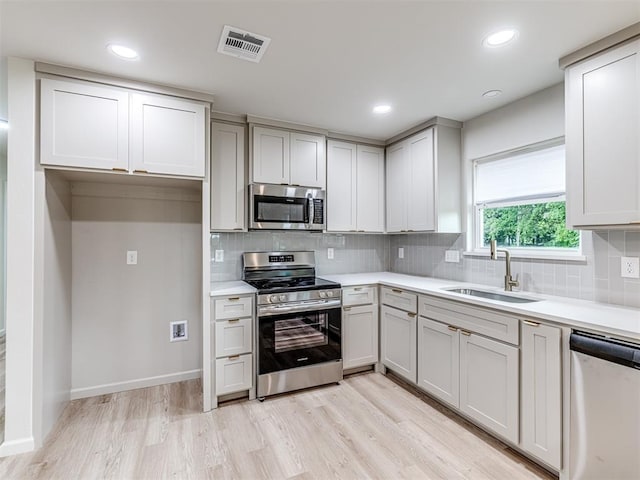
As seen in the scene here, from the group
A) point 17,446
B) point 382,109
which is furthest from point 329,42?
point 17,446

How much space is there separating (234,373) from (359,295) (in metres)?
1.33

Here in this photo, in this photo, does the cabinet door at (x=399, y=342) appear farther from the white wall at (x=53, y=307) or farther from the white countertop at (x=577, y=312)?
the white wall at (x=53, y=307)

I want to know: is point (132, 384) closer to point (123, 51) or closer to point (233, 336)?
point (233, 336)

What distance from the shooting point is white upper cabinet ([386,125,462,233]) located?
296cm

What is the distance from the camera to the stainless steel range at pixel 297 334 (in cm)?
261

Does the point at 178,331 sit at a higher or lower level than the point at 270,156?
lower

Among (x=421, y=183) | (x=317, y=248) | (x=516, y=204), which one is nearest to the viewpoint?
(x=516, y=204)

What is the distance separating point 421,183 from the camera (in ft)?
10.3

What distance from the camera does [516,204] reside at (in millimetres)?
2656

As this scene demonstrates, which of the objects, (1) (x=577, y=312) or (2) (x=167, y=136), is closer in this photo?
(1) (x=577, y=312)

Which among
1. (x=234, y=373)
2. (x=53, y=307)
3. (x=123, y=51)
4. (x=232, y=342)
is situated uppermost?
(x=123, y=51)

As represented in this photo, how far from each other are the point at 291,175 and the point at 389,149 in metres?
1.29

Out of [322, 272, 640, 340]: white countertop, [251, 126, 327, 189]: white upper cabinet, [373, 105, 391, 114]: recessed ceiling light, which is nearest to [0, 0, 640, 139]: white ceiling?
[373, 105, 391, 114]: recessed ceiling light

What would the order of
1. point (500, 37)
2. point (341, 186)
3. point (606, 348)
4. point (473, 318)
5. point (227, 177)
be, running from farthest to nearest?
1. point (341, 186)
2. point (227, 177)
3. point (473, 318)
4. point (500, 37)
5. point (606, 348)
